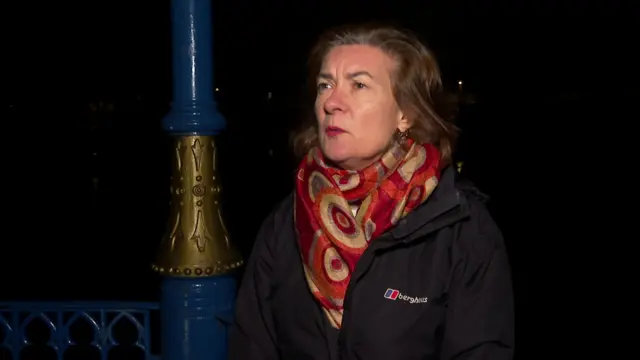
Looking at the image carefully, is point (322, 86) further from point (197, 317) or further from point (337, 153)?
point (197, 317)

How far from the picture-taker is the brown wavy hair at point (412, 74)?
2.14 meters

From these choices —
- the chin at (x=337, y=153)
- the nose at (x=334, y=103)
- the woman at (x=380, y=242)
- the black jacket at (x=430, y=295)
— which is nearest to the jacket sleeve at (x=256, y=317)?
the woman at (x=380, y=242)

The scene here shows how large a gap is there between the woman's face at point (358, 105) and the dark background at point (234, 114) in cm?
23

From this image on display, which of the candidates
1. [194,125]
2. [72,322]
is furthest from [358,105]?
[72,322]

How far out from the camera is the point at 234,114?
31.5 m

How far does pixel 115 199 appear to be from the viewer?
1911 centimetres

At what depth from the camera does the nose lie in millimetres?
2117

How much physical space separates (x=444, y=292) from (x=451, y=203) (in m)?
0.24

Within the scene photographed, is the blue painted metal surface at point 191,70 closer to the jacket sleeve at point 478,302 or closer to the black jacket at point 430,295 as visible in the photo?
the black jacket at point 430,295

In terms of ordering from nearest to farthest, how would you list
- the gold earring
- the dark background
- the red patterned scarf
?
the red patterned scarf
the gold earring
the dark background

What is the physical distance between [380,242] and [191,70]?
119 centimetres

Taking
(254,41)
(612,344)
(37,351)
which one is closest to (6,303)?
(37,351)

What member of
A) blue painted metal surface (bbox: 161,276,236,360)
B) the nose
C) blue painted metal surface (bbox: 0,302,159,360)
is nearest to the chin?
the nose

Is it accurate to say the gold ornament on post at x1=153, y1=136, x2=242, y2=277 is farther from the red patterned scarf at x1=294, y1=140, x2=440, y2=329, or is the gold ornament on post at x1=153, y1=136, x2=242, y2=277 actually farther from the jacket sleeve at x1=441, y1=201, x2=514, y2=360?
the jacket sleeve at x1=441, y1=201, x2=514, y2=360
